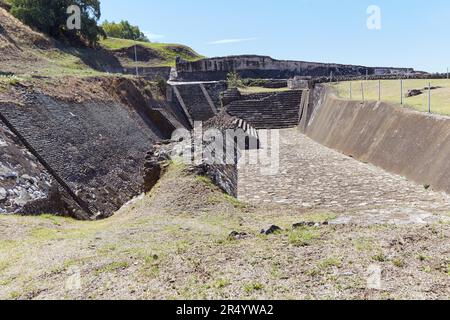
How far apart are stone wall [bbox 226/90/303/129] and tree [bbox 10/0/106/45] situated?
15.7 metres

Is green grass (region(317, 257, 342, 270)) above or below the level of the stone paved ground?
above

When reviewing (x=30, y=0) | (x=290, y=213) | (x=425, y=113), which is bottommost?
(x=290, y=213)

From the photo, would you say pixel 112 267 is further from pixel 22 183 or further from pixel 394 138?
pixel 394 138

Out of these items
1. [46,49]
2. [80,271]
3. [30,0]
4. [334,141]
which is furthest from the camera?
[30,0]

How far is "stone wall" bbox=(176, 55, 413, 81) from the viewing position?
3891 cm

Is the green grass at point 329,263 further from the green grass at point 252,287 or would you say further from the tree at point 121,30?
the tree at point 121,30

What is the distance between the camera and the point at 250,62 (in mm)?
40406

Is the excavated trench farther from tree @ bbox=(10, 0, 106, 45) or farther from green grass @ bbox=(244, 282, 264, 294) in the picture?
tree @ bbox=(10, 0, 106, 45)

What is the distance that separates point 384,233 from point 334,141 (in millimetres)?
9645

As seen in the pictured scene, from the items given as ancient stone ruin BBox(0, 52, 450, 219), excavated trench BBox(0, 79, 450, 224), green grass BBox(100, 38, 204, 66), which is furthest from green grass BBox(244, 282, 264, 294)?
green grass BBox(100, 38, 204, 66)

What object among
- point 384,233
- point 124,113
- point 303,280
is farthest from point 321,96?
point 303,280

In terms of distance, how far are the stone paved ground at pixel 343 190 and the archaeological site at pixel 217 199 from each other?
1.8 inches

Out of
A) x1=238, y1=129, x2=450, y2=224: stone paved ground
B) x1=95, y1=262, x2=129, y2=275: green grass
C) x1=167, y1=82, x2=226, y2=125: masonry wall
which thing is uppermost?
x1=167, y1=82, x2=226, y2=125: masonry wall
